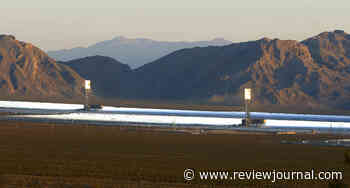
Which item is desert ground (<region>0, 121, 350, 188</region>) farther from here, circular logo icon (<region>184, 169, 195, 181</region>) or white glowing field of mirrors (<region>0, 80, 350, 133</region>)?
white glowing field of mirrors (<region>0, 80, 350, 133</region>)

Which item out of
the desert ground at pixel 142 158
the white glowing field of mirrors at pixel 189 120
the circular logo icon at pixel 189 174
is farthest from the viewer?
the white glowing field of mirrors at pixel 189 120

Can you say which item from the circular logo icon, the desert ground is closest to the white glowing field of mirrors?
the desert ground

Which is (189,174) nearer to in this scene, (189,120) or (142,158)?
(142,158)

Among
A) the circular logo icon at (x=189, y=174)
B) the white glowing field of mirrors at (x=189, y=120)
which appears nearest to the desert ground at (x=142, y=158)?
the circular logo icon at (x=189, y=174)

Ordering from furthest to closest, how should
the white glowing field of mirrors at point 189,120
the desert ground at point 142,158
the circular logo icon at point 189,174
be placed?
the white glowing field of mirrors at point 189,120, the circular logo icon at point 189,174, the desert ground at point 142,158

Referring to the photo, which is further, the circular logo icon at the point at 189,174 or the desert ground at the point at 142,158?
the circular logo icon at the point at 189,174

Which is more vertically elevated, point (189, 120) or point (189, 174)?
point (189, 174)

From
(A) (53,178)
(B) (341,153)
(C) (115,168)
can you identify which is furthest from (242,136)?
(A) (53,178)

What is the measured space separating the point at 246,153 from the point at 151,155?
8.42 metres

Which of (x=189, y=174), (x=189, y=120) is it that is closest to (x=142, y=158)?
(x=189, y=174)

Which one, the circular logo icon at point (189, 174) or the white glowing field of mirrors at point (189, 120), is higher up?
the circular logo icon at point (189, 174)

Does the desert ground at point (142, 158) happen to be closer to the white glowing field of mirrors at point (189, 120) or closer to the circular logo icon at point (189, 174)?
the circular logo icon at point (189, 174)

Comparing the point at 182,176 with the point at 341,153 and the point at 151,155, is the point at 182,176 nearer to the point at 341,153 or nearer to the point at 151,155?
the point at 151,155

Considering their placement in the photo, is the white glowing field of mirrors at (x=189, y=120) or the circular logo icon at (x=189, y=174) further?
the white glowing field of mirrors at (x=189, y=120)
